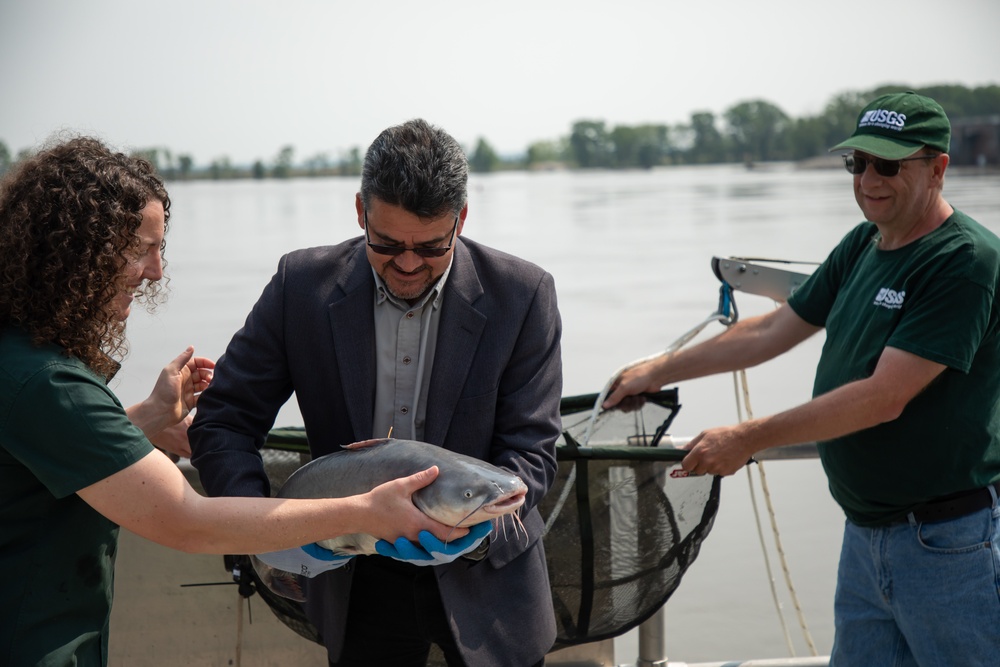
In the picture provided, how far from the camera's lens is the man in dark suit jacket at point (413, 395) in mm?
2242

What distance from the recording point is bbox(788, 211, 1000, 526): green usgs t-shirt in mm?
2434

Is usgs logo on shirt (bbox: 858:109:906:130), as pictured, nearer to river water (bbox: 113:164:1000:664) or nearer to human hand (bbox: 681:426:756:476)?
human hand (bbox: 681:426:756:476)

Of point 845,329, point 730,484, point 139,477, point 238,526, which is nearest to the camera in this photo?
point 139,477

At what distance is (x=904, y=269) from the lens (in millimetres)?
2555

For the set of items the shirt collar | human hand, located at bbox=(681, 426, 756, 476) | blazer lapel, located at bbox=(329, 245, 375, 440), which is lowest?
human hand, located at bbox=(681, 426, 756, 476)

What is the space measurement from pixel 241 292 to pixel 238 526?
1354 cm

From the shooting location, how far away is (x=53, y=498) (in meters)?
1.83

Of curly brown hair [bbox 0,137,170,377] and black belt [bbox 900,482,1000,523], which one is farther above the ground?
curly brown hair [bbox 0,137,170,377]

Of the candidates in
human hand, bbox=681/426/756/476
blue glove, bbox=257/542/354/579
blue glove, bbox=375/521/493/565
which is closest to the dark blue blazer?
blue glove, bbox=257/542/354/579

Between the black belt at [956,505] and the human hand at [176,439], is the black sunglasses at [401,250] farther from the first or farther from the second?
the black belt at [956,505]

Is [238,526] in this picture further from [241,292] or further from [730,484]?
[241,292]

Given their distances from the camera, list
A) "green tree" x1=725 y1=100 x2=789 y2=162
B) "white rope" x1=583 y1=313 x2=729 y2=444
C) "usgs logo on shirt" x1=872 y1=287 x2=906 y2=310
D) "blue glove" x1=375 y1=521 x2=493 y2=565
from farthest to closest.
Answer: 1. "green tree" x1=725 y1=100 x2=789 y2=162
2. "white rope" x1=583 y1=313 x2=729 y2=444
3. "usgs logo on shirt" x1=872 y1=287 x2=906 y2=310
4. "blue glove" x1=375 y1=521 x2=493 y2=565

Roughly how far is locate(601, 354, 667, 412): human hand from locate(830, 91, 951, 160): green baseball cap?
0.87m

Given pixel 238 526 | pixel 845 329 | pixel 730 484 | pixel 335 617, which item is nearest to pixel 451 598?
pixel 335 617
